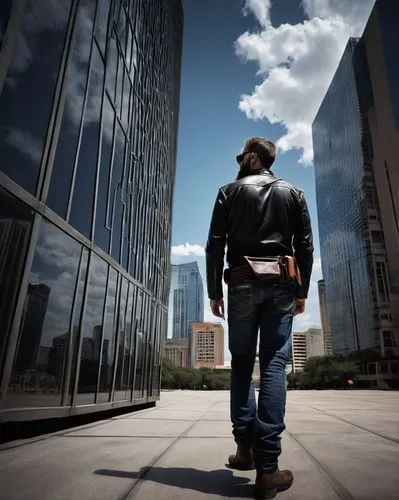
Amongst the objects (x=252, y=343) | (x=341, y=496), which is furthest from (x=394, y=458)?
(x=252, y=343)

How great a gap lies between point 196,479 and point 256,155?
7.16 feet

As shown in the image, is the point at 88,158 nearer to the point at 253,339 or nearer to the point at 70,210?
the point at 70,210

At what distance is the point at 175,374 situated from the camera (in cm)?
8062

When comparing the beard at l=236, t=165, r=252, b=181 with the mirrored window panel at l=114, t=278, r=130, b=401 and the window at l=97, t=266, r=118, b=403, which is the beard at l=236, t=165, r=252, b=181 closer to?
the window at l=97, t=266, r=118, b=403

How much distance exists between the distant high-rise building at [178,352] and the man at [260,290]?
17015 cm

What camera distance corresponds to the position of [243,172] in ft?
8.56

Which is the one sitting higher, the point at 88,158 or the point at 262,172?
the point at 88,158

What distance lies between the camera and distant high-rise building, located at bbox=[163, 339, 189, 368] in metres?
167

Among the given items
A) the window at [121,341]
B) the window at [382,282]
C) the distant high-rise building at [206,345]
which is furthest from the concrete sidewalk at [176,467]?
the distant high-rise building at [206,345]

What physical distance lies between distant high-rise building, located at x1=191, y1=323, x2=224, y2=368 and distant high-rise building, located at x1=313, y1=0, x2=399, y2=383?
89.4 meters

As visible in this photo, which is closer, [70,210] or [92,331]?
[70,210]

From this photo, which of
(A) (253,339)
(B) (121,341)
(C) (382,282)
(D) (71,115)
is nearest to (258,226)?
(A) (253,339)

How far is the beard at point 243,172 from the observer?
8.48ft

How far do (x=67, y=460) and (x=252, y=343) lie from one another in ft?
4.88
